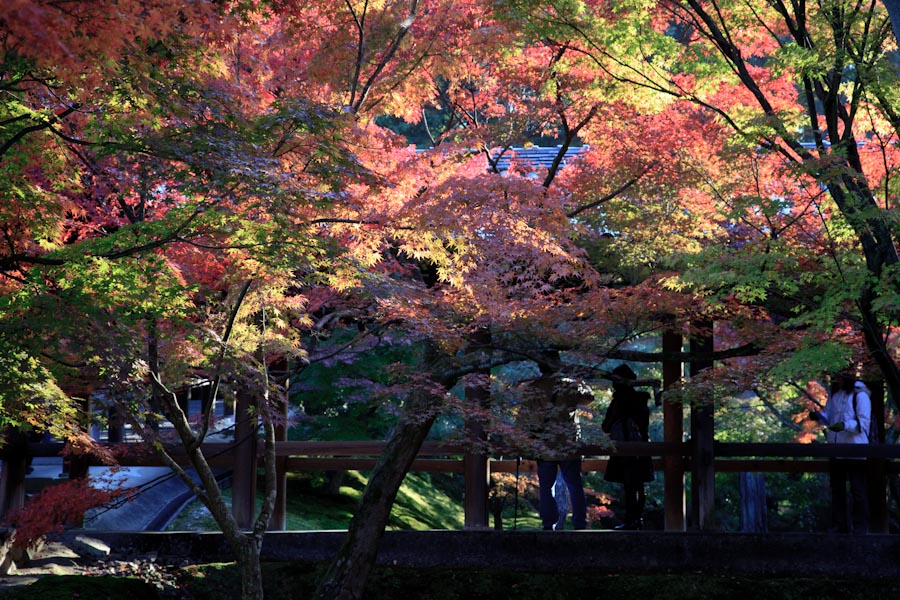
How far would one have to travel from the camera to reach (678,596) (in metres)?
7.73

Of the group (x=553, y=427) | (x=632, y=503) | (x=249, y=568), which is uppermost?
(x=553, y=427)

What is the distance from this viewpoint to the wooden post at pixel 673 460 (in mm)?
8586

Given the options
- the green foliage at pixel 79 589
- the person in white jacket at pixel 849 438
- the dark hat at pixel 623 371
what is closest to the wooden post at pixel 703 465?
the dark hat at pixel 623 371

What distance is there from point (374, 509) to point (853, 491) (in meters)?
4.91

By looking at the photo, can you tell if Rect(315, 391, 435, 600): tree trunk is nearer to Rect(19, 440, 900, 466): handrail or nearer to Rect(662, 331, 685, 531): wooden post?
Rect(19, 440, 900, 466): handrail

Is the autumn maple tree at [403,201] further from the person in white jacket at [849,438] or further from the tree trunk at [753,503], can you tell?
the tree trunk at [753,503]

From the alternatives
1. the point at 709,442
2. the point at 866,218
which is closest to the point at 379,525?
the point at 709,442

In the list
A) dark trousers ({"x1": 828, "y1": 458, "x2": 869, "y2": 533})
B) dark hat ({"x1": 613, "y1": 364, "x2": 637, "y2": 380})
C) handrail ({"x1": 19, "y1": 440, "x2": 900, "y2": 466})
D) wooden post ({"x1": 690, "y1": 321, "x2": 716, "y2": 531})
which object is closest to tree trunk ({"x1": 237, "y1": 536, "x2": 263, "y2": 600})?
handrail ({"x1": 19, "y1": 440, "x2": 900, "y2": 466})

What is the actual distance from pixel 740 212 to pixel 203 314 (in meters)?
4.29

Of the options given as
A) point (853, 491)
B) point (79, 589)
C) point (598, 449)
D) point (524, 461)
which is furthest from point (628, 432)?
point (79, 589)

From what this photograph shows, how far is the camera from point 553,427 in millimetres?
7590

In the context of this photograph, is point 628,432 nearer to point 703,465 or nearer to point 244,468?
point 703,465

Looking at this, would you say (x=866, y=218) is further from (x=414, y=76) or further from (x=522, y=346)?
(x=414, y=76)

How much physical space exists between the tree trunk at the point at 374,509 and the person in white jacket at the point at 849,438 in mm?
4021
